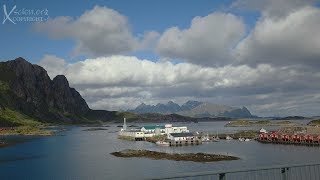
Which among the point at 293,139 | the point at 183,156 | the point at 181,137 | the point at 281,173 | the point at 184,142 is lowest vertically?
the point at 183,156

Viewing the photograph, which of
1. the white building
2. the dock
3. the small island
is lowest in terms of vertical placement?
the small island

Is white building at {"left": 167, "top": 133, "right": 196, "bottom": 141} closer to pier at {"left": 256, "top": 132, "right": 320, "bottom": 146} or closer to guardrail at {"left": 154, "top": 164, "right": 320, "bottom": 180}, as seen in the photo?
pier at {"left": 256, "top": 132, "right": 320, "bottom": 146}

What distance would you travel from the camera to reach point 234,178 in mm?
13469

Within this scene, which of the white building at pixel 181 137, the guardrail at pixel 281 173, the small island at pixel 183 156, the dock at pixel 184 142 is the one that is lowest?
the small island at pixel 183 156

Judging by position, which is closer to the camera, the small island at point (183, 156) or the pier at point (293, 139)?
the small island at point (183, 156)

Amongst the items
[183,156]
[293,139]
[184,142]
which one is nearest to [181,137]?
[184,142]

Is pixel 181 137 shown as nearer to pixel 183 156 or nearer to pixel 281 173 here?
pixel 183 156

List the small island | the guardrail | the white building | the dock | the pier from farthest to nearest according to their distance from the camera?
the white building, the dock, the pier, the small island, the guardrail

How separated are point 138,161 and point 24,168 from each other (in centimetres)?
2919

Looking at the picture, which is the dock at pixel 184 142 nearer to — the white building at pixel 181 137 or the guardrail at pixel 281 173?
the white building at pixel 181 137

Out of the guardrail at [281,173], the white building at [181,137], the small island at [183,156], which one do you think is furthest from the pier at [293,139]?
the guardrail at [281,173]

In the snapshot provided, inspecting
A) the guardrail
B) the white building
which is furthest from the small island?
the guardrail

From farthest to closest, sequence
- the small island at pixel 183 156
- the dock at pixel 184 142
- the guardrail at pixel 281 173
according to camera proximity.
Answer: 1. the dock at pixel 184 142
2. the small island at pixel 183 156
3. the guardrail at pixel 281 173

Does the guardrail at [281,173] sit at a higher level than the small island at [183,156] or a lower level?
higher
